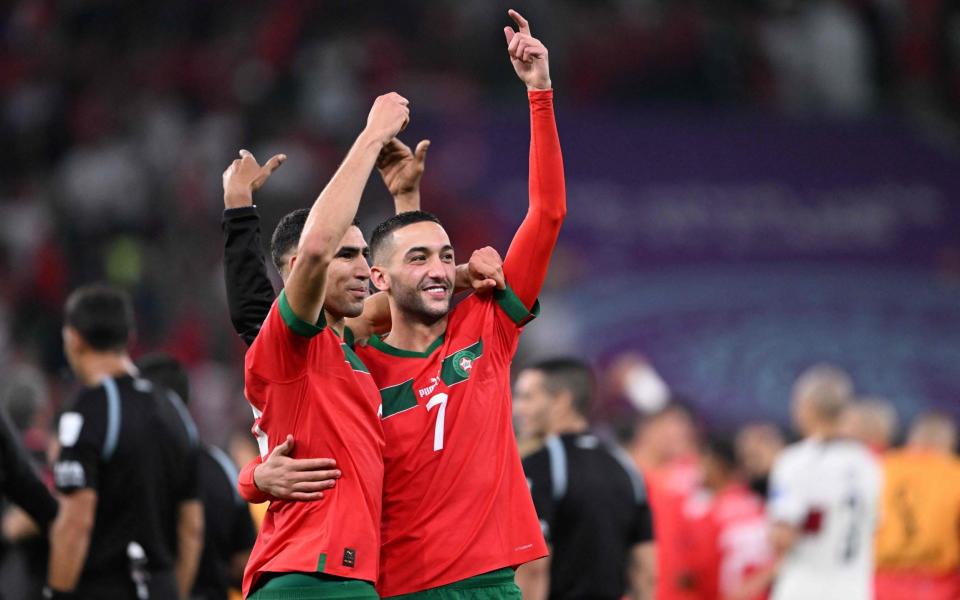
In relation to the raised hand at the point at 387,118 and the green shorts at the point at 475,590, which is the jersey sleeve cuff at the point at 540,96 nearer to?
the raised hand at the point at 387,118

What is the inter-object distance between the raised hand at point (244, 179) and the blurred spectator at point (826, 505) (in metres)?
5.31

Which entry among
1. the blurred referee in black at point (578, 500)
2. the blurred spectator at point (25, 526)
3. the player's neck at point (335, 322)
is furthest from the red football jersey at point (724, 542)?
the player's neck at point (335, 322)

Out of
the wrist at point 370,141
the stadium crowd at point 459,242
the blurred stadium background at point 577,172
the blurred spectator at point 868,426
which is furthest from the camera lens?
the blurred stadium background at point 577,172

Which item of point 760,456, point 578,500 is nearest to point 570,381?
point 578,500

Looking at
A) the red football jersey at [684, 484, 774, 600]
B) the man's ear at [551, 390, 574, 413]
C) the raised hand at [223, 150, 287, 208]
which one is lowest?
the red football jersey at [684, 484, 774, 600]

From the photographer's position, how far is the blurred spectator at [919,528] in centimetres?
1103

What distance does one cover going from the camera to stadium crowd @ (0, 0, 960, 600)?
7652 mm

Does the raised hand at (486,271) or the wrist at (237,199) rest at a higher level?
the wrist at (237,199)

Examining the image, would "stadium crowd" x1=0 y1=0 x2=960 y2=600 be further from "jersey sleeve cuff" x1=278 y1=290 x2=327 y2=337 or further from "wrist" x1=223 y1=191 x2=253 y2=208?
"jersey sleeve cuff" x1=278 y1=290 x2=327 y2=337

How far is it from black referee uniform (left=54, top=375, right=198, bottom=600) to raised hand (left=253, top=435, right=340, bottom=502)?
218 centimetres

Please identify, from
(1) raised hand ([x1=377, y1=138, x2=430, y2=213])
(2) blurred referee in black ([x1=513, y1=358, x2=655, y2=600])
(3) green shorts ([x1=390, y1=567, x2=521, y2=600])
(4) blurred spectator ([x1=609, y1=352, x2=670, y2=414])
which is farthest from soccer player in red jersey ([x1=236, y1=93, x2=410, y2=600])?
(4) blurred spectator ([x1=609, y1=352, x2=670, y2=414])

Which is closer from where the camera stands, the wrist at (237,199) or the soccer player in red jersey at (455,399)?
the wrist at (237,199)

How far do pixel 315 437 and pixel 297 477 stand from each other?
155 mm

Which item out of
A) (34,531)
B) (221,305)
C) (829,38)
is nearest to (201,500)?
(34,531)
